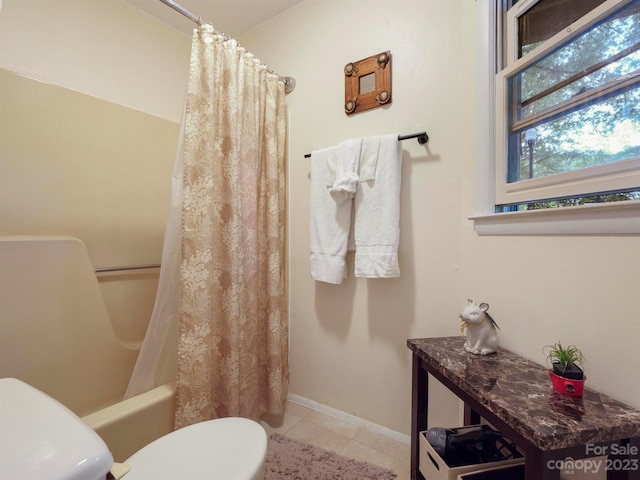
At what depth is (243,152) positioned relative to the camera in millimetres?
1437

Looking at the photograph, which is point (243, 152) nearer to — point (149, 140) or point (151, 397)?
point (149, 140)

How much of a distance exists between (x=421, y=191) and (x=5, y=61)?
6.86ft

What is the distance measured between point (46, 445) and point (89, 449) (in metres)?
0.07

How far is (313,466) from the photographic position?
4.05ft

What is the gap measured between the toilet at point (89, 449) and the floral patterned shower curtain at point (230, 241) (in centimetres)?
36

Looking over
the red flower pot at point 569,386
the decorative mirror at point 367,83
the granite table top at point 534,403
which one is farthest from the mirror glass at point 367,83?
the red flower pot at point 569,386

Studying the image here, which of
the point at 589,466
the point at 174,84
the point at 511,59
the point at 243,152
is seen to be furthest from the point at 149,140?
the point at 589,466

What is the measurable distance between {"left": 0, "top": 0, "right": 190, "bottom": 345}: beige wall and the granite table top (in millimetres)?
1748

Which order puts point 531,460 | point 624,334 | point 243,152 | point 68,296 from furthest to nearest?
point 243,152, point 68,296, point 624,334, point 531,460

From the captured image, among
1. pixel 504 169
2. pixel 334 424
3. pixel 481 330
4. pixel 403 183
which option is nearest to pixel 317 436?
pixel 334 424

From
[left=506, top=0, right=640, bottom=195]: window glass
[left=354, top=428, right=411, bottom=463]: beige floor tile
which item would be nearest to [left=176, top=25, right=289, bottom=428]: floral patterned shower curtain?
[left=354, top=428, right=411, bottom=463]: beige floor tile

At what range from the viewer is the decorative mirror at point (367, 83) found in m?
1.44

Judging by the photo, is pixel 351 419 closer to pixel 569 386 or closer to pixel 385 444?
pixel 385 444

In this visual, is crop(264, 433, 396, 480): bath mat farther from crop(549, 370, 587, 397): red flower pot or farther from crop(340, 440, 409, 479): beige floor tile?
crop(549, 370, 587, 397): red flower pot
